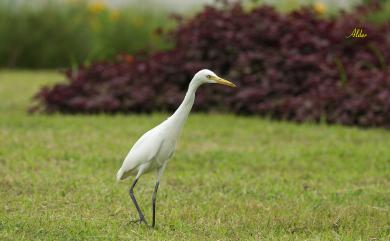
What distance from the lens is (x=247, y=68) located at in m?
10.0

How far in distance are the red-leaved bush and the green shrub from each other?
3.97 m

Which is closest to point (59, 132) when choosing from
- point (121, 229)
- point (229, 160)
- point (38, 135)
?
point (38, 135)

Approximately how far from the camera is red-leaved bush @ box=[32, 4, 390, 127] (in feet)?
31.6

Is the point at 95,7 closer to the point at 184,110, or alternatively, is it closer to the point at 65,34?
the point at 65,34

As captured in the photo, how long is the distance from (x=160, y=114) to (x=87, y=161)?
2.79 m

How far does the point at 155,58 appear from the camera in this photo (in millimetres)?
10438

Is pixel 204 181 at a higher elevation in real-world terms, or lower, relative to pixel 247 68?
lower

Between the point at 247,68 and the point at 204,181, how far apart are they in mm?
3816

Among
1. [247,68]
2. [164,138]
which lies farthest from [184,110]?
[247,68]

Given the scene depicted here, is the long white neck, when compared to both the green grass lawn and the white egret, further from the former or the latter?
the green grass lawn

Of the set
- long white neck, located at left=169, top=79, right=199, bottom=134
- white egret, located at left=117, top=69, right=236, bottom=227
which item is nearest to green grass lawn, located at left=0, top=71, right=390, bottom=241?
white egret, located at left=117, top=69, right=236, bottom=227

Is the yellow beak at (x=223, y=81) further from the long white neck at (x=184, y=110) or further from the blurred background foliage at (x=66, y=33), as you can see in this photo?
the blurred background foliage at (x=66, y=33)

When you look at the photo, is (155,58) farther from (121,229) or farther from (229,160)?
(121,229)

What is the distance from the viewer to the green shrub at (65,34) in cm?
1477
